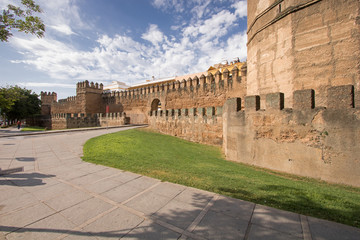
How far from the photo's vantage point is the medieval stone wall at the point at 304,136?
4047mm

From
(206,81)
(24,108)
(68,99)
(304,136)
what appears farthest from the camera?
(24,108)

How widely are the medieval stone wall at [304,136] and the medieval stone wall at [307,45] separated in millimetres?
1352

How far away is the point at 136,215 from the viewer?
7.03ft

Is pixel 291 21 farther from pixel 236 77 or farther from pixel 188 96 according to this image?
pixel 188 96

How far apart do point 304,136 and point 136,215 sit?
5.02 meters

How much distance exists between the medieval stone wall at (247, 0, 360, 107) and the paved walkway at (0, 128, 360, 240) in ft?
17.3

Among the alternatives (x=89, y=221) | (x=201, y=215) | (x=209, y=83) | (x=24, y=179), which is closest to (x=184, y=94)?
(x=209, y=83)

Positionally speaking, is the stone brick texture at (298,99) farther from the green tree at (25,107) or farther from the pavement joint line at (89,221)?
the green tree at (25,107)

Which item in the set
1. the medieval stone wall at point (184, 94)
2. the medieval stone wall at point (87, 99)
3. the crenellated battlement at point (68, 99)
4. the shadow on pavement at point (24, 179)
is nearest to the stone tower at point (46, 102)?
the crenellated battlement at point (68, 99)

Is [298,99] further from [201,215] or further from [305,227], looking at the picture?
[201,215]

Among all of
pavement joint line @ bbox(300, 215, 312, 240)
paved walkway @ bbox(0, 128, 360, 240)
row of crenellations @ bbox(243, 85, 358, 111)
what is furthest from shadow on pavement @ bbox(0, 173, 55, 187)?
row of crenellations @ bbox(243, 85, 358, 111)

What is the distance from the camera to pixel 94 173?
380cm

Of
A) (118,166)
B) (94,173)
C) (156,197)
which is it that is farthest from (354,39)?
(94,173)

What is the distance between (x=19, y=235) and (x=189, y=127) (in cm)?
972
